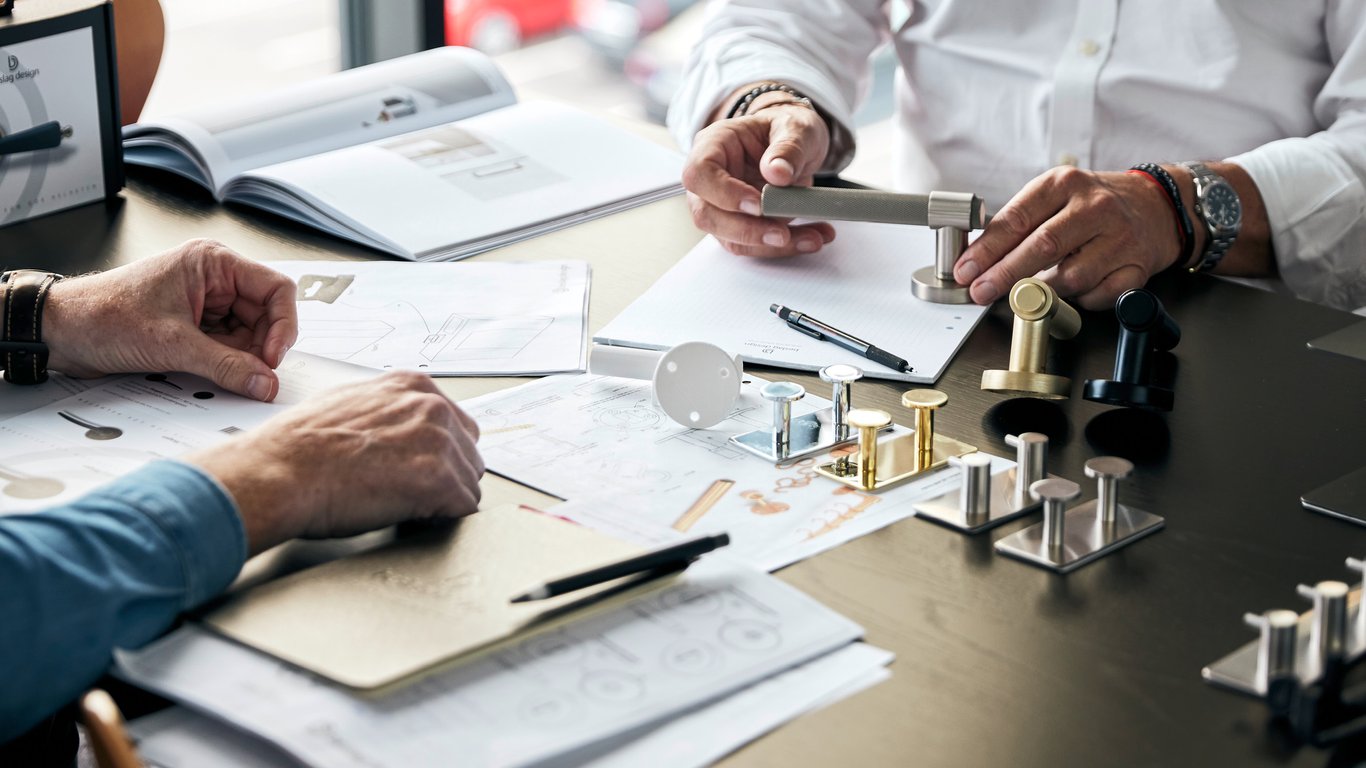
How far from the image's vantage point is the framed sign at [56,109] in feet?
4.82

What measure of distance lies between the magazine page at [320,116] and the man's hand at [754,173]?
403mm

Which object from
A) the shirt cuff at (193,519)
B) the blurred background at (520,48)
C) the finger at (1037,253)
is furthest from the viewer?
the blurred background at (520,48)

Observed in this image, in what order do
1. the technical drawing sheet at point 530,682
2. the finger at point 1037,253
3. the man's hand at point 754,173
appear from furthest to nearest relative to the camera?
the man's hand at point 754,173
the finger at point 1037,253
the technical drawing sheet at point 530,682

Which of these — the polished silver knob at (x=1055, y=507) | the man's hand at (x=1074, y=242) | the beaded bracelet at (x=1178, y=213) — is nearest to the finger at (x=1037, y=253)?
the man's hand at (x=1074, y=242)

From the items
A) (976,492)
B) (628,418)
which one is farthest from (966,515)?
(628,418)

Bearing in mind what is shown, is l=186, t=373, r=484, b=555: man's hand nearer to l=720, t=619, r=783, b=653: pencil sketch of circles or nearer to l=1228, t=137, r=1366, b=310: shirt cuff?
l=720, t=619, r=783, b=653: pencil sketch of circles

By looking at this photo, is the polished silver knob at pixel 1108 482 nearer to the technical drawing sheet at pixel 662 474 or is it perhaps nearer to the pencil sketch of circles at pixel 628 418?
the technical drawing sheet at pixel 662 474

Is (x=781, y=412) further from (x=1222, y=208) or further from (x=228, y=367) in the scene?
(x=1222, y=208)

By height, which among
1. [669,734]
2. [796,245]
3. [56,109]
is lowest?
[669,734]

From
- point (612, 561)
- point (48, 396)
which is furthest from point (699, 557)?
point (48, 396)

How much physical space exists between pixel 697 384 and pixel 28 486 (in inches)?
18.7

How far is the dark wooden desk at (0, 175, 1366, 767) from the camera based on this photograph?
0.72m

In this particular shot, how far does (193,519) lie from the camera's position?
0.82m

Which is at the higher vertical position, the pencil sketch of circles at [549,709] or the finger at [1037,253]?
the finger at [1037,253]
